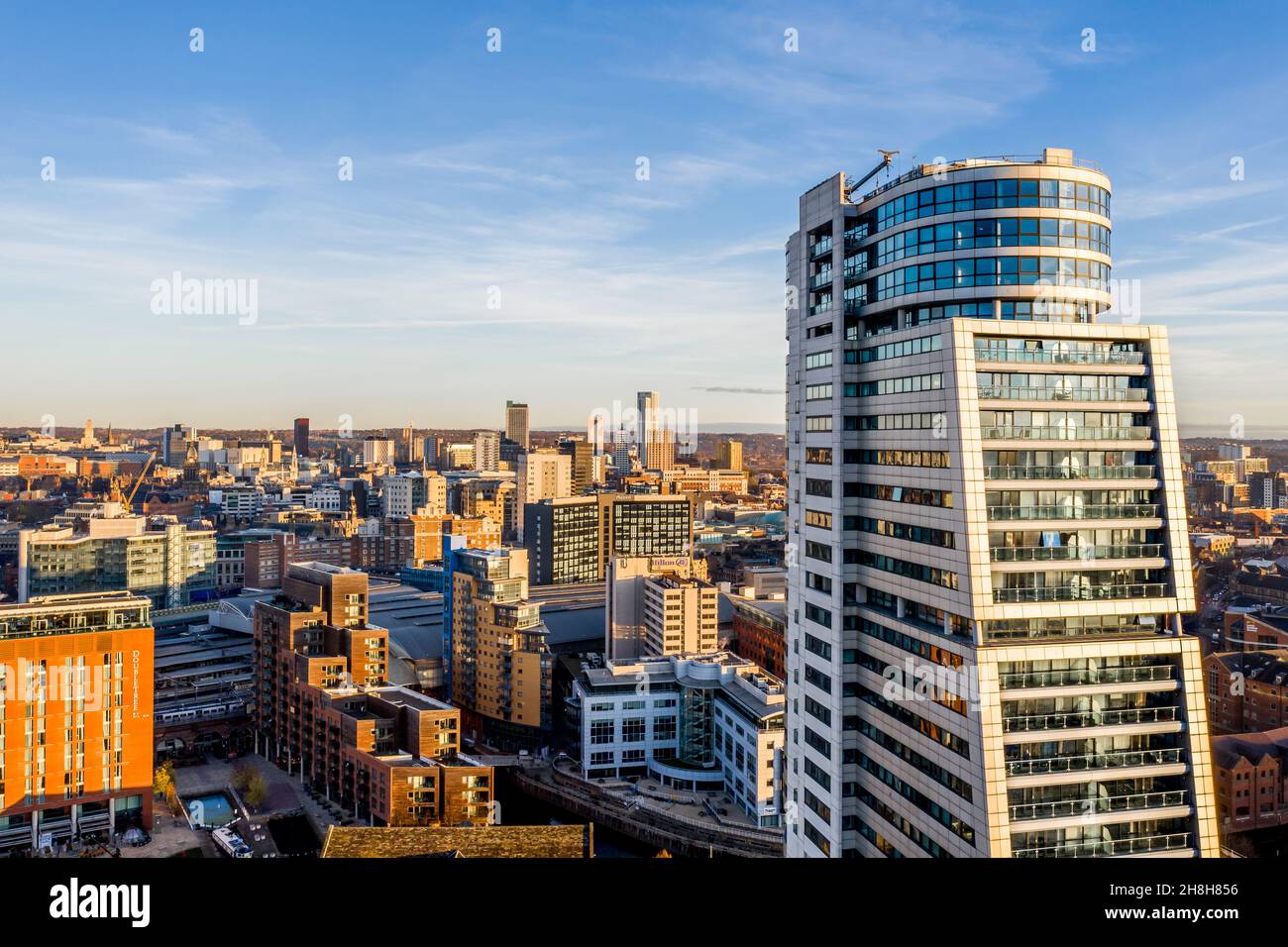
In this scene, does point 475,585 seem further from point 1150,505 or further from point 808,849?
point 1150,505

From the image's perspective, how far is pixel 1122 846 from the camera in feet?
19.3

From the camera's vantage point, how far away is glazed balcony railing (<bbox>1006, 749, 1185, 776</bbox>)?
Result: 5809mm

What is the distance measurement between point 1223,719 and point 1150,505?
12629 mm

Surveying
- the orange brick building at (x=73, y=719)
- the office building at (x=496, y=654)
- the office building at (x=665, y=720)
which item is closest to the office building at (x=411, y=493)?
the office building at (x=496, y=654)

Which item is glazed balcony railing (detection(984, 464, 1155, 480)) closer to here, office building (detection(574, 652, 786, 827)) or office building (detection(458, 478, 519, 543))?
office building (detection(574, 652, 786, 827))

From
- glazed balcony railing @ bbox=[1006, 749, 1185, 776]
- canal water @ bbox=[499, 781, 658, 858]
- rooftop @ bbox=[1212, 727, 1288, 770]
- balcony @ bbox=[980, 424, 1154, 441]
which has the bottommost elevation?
canal water @ bbox=[499, 781, 658, 858]

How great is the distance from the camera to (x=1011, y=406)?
20.4 feet

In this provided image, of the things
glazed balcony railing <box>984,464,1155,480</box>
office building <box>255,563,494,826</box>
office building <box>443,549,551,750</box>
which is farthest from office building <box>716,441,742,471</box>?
glazed balcony railing <box>984,464,1155,480</box>

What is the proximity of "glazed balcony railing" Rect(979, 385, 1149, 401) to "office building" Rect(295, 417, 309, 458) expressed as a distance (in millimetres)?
64718

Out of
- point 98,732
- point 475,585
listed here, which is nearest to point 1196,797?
point 98,732

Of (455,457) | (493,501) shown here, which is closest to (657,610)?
(493,501)

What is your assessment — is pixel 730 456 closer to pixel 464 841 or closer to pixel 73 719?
pixel 73 719

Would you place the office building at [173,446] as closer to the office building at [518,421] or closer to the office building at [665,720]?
the office building at [518,421]

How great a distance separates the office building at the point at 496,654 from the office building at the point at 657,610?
237 cm
